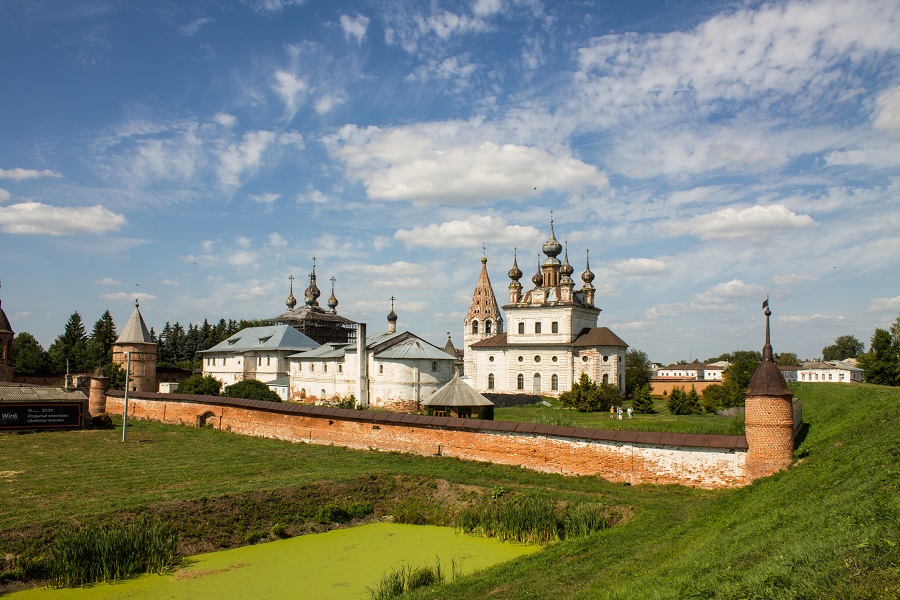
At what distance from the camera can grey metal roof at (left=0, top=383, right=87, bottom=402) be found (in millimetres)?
21844

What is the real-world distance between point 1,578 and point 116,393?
71.8ft

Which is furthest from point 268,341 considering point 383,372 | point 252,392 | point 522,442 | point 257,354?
point 522,442

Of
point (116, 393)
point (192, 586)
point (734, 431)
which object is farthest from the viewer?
point (116, 393)

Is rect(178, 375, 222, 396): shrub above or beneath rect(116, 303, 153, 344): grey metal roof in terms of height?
beneath

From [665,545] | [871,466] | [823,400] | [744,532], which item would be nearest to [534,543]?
[665,545]

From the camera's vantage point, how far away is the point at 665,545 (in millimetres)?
8734

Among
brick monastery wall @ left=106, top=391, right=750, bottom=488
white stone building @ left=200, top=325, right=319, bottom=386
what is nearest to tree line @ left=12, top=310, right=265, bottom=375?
white stone building @ left=200, top=325, right=319, bottom=386

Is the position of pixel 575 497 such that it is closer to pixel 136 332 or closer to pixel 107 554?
pixel 107 554

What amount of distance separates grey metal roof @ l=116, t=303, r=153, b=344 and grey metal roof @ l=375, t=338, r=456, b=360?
16.7 m

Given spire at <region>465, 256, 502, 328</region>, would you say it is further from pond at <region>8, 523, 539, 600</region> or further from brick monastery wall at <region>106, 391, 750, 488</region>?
pond at <region>8, 523, 539, 600</region>

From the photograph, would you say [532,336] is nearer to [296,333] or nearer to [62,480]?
[296,333]

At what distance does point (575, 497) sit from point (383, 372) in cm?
2458

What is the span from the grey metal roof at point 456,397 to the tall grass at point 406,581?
1319 centimetres

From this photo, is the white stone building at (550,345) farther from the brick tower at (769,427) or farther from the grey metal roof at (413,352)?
the brick tower at (769,427)
